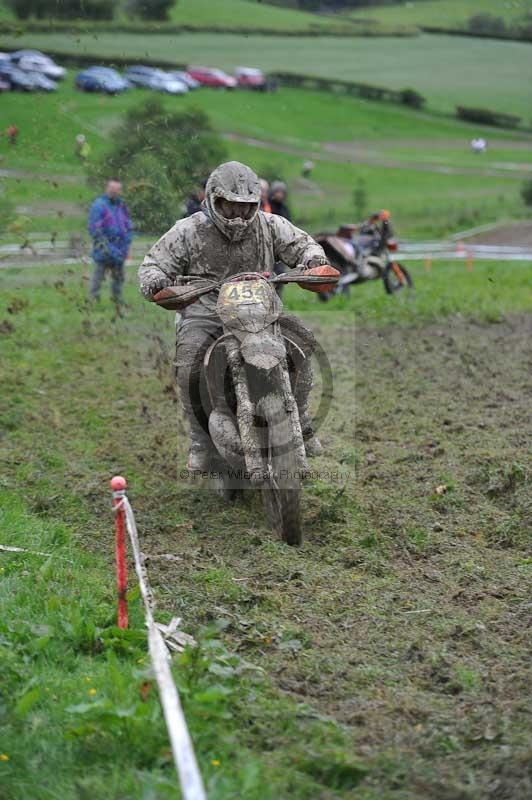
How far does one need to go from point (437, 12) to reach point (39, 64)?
43.7ft

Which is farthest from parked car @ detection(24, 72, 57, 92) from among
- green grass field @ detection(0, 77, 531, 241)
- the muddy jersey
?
the muddy jersey

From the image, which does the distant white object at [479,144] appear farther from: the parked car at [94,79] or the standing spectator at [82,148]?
the standing spectator at [82,148]

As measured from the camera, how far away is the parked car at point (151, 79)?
21.2 m

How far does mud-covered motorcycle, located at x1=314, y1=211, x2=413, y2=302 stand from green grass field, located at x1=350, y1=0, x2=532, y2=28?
5.52m

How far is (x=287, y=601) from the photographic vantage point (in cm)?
A: 641

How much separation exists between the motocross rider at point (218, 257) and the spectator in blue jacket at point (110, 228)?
22.7 feet

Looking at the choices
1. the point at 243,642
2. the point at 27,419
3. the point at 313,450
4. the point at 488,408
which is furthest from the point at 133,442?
the point at 243,642

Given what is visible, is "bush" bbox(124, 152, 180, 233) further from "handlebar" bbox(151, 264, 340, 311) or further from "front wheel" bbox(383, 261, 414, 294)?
"handlebar" bbox(151, 264, 340, 311)

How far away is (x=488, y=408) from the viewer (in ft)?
36.2

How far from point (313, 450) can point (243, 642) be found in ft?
8.48

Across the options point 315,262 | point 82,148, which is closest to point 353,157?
point 82,148

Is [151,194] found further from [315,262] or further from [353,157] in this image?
[353,157]

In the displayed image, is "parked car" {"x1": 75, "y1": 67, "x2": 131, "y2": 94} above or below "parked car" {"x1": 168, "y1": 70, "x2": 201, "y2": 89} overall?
above

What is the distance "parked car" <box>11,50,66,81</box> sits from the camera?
50.9 ft
